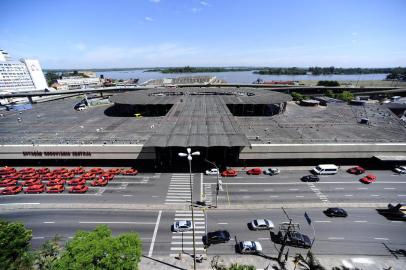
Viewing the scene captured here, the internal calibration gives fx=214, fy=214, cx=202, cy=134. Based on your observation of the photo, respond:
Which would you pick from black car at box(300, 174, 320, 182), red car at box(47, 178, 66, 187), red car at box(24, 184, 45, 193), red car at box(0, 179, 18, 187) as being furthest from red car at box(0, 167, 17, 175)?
black car at box(300, 174, 320, 182)

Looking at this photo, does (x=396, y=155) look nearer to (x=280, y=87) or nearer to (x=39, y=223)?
(x=39, y=223)

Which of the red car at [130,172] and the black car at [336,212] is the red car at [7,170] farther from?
the black car at [336,212]

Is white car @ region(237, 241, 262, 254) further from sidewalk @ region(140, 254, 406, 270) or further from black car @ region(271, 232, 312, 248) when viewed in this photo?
black car @ region(271, 232, 312, 248)

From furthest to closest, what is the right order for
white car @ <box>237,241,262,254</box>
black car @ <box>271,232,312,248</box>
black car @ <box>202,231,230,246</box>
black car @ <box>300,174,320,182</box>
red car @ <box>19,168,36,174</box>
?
red car @ <box>19,168,36,174</box> < black car @ <box>300,174,320,182</box> < black car @ <box>202,231,230,246</box> < black car @ <box>271,232,312,248</box> < white car @ <box>237,241,262,254</box>

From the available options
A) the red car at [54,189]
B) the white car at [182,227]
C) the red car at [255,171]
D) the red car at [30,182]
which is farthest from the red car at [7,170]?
the red car at [255,171]

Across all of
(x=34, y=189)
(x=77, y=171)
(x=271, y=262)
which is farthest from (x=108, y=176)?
(x=271, y=262)

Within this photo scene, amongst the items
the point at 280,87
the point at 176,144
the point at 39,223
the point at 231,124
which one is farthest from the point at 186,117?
the point at 280,87
